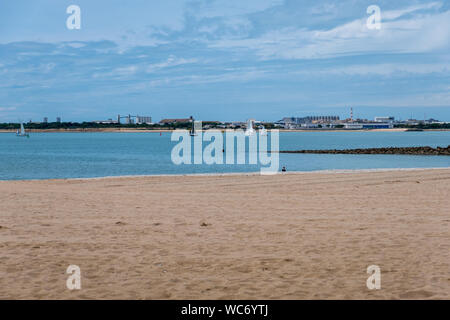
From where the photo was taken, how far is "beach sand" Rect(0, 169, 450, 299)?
698 centimetres

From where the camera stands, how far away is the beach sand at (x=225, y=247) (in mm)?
6980

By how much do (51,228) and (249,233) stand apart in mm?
4573

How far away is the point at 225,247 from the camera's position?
959 centimetres

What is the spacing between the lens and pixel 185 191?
2077 centimetres
